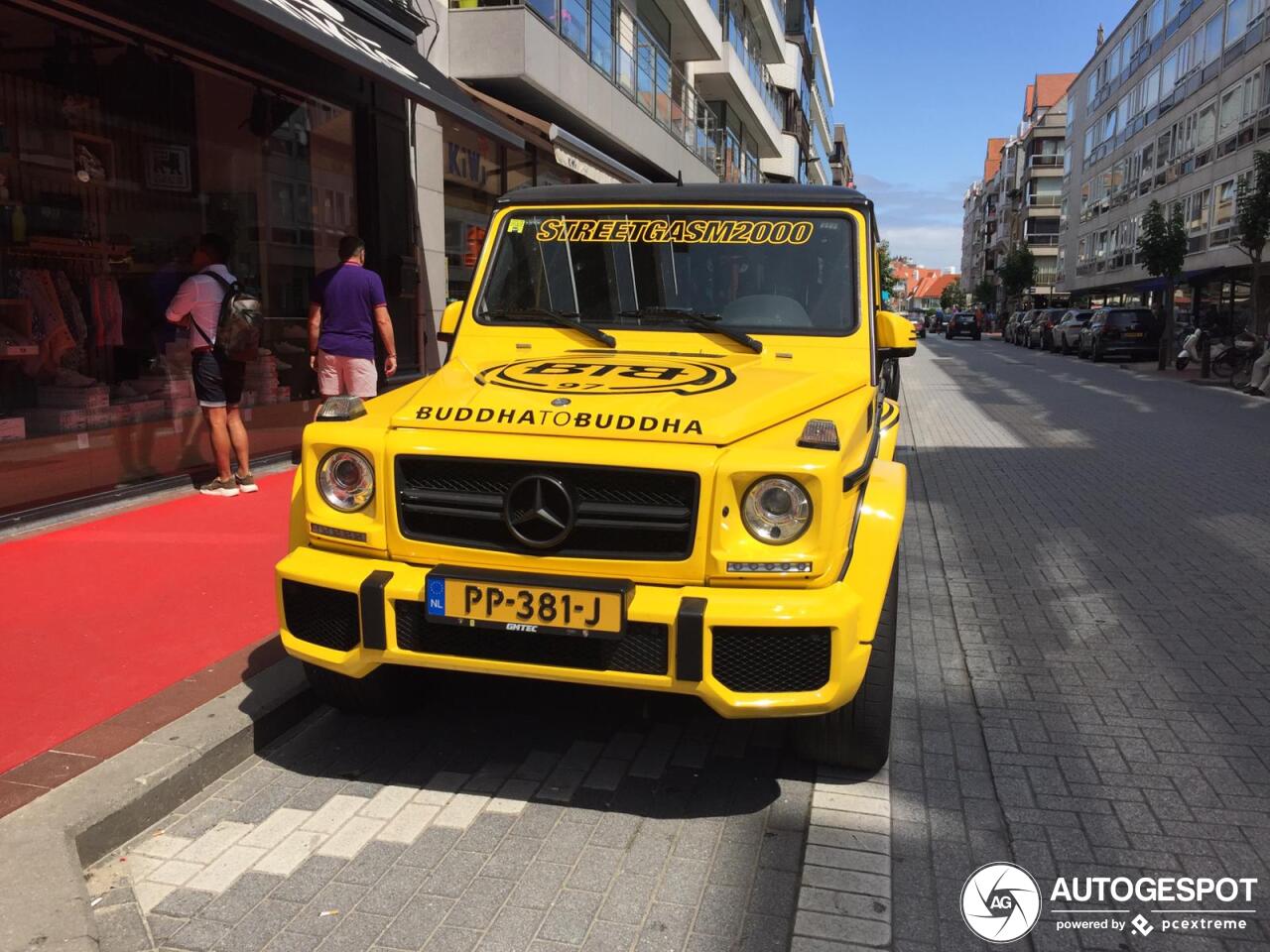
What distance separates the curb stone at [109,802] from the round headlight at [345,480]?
967mm

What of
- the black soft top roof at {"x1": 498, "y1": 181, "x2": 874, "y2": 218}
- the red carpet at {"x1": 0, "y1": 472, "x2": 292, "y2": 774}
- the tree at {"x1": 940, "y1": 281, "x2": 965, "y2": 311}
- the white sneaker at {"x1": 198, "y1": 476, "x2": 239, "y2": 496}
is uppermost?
the tree at {"x1": 940, "y1": 281, "x2": 965, "y2": 311}

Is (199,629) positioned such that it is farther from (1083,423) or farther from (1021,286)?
(1021,286)

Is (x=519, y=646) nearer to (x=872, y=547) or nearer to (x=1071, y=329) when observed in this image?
(x=872, y=547)

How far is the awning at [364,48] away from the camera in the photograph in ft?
Answer: 23.5

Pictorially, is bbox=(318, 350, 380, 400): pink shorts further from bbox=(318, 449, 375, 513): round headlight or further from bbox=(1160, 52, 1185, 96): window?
A: bbox=(1160, 52, 1185, 96): window

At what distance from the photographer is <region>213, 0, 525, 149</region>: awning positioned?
23.5 feet

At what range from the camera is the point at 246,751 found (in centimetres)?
367

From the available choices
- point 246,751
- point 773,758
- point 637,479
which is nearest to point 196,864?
point 246,751

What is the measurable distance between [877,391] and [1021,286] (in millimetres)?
83073

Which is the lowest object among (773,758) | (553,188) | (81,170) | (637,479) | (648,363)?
(773,758)

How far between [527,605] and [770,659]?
742 mm

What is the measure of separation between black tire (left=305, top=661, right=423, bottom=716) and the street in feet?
0.31

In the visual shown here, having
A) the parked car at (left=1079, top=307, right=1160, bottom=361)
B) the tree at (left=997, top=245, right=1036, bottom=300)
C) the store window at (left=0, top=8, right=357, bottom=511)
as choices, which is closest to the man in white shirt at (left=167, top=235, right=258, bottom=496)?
the store window at (left=0, top=8, right=357, bottom=511)

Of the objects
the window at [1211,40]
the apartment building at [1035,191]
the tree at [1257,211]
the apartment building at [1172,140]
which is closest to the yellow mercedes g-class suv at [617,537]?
the tree at [1257,211]
